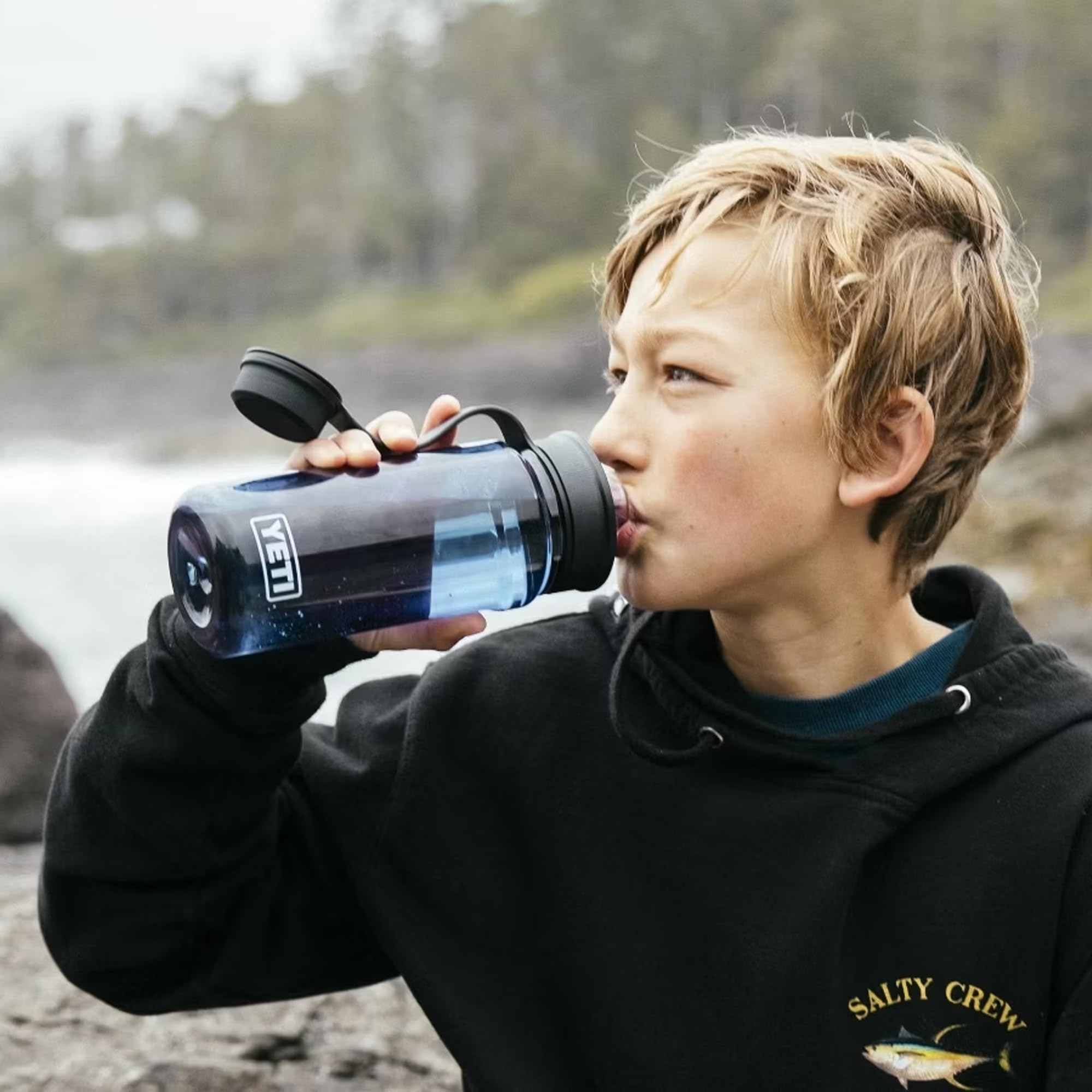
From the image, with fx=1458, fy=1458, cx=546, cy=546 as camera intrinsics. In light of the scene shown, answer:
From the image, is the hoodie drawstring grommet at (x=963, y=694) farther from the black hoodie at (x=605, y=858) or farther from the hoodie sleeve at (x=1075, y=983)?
the hoodie sleeve at (x=1075, y=983)

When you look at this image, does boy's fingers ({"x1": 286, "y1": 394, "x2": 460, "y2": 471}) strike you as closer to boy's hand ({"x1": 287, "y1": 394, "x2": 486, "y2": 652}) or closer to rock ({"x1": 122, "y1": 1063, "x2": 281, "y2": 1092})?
boy's hand ({"x1": 287, "y1": 394, "x2": 486, "y2": 652})

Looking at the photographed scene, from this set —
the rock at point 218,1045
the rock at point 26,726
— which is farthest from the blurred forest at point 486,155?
the rock at point 218,1045

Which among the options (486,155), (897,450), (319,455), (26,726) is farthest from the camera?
(486,155)

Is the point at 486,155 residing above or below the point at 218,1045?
below

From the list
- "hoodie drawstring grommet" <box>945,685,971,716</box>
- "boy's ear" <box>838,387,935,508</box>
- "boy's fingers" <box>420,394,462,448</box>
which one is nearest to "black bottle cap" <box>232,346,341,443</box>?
"boy's fingers" <box>420,394,462,448</box>

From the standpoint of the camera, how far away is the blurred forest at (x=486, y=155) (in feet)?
142

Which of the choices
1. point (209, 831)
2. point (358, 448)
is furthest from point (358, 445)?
point (209, 831)

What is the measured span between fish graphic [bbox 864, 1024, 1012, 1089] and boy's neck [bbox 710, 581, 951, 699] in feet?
1.36

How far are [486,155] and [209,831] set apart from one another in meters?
53.3

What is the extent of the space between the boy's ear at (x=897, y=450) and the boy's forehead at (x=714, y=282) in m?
0.21

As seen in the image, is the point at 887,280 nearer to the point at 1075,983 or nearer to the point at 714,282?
the point at 714,282

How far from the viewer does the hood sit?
5.41 feet

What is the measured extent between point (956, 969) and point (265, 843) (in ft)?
2.67

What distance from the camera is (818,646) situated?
5.90ft
